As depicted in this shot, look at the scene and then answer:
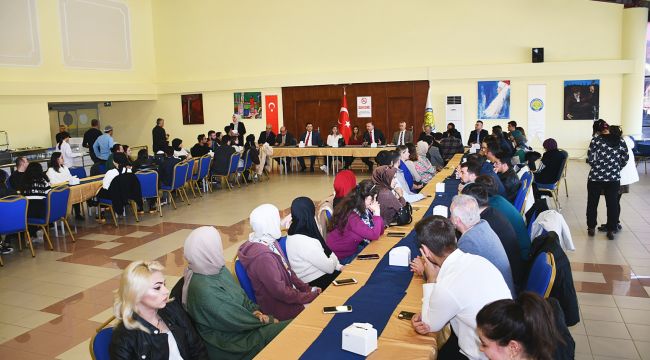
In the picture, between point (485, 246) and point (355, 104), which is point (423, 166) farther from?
point (355, 104)

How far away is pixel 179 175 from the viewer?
10039mm

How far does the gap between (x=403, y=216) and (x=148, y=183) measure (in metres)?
5.50

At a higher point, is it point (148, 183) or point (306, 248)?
point (306, 248)

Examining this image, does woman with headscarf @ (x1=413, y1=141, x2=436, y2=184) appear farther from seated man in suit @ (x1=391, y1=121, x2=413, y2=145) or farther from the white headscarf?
the white headscarf

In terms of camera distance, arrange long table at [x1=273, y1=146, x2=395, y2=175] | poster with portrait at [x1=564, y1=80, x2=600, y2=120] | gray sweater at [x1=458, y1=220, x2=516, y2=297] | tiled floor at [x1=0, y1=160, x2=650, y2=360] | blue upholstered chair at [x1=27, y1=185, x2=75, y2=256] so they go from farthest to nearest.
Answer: poster with portrait at [x1=564, y1=80, x2=600, y2=120], long table at [x1=273, y1=146, x2=395, y2=175], blue upholstered chair at [x1=27, y1=185, x2=75, y2=256], tiled floor at [x1=0, y1=160, x2=650, y2=360], gray sweater at [x1=458, y1=220, x2=516, y2=297]

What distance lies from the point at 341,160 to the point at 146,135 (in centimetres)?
868

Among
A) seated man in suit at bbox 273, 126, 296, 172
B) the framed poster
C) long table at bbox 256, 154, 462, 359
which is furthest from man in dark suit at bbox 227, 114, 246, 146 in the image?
long table at bbox 256, 154, 462, 359

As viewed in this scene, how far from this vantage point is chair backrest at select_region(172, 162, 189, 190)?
32.4 ft

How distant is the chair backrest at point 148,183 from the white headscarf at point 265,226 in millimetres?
5903

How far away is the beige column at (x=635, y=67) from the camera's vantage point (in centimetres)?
1336

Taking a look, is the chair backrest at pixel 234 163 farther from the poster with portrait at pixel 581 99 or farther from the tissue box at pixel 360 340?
the tissue box at pixel 360 340

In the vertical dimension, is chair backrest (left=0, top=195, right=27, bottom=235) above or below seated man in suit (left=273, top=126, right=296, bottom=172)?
below

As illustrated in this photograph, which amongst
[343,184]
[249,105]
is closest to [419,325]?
[343,184]

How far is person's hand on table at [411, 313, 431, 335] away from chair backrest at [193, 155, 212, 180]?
29.3 feet
